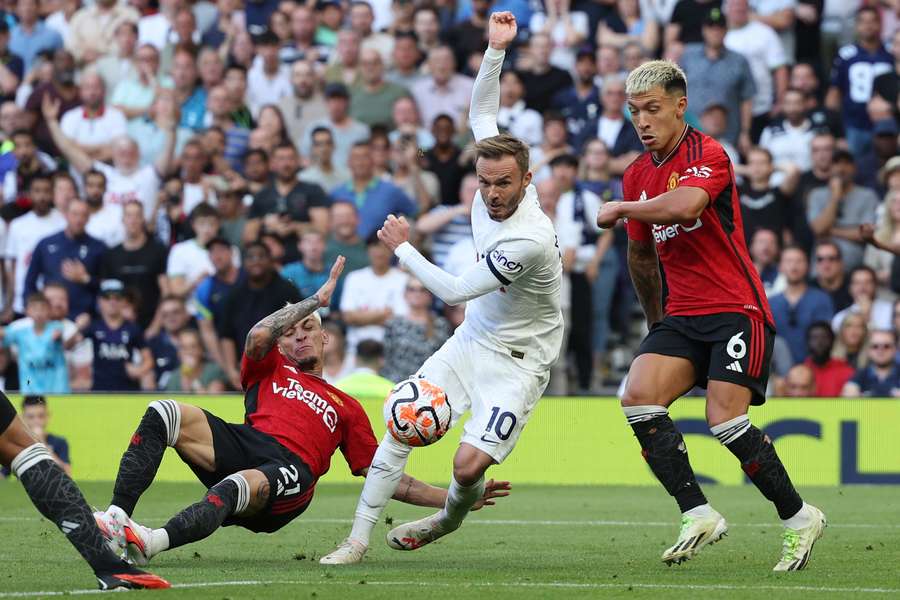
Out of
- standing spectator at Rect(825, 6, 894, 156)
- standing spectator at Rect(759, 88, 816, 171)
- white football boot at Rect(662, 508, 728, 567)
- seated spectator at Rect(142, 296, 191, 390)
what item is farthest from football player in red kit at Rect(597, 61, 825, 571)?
seated spectator at Rect(142, 296, 191, 390)

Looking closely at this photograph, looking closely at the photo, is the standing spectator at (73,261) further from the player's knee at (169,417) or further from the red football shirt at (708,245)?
the red football shirt at (708,245)

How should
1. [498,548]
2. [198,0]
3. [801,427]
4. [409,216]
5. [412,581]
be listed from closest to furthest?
[412,581] → [498,548] → [801,427] → [409,216] → [198,0]

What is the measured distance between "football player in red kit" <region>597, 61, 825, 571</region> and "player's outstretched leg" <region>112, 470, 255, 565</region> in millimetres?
2013

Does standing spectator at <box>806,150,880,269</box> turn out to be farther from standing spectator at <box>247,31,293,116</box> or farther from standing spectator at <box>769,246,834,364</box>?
standing spectator at <box>247,31,293,116</box>

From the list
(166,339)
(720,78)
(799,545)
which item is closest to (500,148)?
(799,545)

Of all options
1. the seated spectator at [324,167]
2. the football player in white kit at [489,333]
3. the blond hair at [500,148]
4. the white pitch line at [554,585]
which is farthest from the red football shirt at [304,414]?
the seated spectator at [324,167]

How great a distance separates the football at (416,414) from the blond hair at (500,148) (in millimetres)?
1317

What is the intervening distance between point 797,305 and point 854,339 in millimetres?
689

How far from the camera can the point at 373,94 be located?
738 inches

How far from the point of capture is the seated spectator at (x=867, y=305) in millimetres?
15719

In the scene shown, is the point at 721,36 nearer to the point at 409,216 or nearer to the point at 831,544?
the point at 409,216

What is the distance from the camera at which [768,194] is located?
53.9ft

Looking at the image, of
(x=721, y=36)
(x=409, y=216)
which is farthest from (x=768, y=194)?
(x=409, y=216)

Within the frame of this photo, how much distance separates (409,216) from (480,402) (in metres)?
9.05
